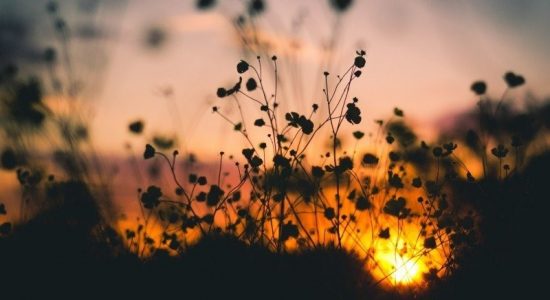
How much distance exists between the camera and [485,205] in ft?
20.9

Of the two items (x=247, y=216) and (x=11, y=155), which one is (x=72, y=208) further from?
(x=247, y=216)

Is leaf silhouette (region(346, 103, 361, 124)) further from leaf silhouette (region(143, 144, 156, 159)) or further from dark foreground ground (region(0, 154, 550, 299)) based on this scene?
leaf silhouette (region(143, 144, 156, 159))

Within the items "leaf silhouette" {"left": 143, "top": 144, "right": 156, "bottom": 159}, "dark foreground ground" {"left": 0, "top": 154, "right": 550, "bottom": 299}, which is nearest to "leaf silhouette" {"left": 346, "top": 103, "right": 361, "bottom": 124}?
"dark foreground ground" {"left": 0, "top": 154, "right": 550, "bottom": 299}

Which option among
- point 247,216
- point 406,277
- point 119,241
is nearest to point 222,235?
point 247,216

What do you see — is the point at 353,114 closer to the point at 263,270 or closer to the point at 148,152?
the point at 148,152

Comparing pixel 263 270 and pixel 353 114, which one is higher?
pixel 353 114

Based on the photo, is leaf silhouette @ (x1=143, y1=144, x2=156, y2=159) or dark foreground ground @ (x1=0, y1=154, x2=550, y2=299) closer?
leaf silhouette @ (x1=143, y1=144, x2=156, y2=159)

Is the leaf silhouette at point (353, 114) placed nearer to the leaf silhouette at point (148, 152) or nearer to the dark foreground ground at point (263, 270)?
the dark foreground ground at point (263, 270)

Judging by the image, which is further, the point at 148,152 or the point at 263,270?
the point at 263,270

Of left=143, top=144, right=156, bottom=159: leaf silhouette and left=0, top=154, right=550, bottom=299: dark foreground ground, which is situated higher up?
left=143, top=144, right=156, bottom=159: leaf silhouette

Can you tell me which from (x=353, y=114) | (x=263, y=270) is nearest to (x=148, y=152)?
(x=353, y=114)

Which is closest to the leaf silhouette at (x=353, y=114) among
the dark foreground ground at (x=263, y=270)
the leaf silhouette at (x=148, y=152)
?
the dark foreground ground at (x=263, y=270)

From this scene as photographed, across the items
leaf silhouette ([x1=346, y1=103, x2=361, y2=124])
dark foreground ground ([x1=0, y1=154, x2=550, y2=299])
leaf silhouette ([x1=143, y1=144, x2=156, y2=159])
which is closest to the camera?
leaf silhouette ([x1=143, y1=144, x2=156, y2=159])

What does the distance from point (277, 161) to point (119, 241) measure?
120 inches
